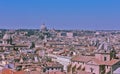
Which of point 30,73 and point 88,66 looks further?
point 88,66

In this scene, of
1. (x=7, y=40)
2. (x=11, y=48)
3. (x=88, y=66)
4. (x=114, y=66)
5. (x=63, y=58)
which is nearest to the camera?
(x=114, y=66)

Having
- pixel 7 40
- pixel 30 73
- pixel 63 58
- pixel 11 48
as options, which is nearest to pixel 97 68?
pixel 30 73

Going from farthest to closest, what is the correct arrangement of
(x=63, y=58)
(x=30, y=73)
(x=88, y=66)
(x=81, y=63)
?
1. (x=63, y=58)
2. (x=81, y=63)
3. (x=88, y=66)
4. (x=30, y=73)

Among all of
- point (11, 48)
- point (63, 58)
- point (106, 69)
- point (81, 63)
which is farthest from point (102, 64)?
point (11, 48)

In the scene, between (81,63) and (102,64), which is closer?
(102,64)

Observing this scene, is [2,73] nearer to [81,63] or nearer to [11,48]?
[81,63]

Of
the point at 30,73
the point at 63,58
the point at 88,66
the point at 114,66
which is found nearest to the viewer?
the point at 30,73

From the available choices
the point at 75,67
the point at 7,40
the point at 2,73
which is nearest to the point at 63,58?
the point at 75,67

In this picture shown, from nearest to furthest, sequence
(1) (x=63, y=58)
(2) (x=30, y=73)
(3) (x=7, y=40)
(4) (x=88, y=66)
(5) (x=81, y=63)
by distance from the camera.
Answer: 1. (2) (x=30, y=73)
2. (4) (x=88, y=66)
3. (5) (x=81, y=63)
4. (1) (x=63, y=58)
5. (3) (x=7, y=40)

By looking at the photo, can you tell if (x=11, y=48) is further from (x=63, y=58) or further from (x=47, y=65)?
(x=47, y=65)
